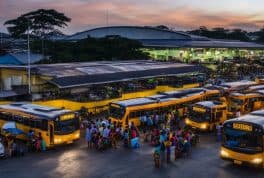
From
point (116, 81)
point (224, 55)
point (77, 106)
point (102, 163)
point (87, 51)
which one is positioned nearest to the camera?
point (102, 163)

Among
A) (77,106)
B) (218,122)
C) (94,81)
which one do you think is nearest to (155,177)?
(218,122)

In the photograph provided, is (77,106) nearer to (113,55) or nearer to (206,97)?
(206,97)

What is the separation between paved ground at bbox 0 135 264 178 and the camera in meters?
17.9

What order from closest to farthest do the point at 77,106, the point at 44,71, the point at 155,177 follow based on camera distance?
the point at 155,177 → the point at 77,106 → the point at 44,71

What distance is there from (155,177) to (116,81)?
21248mm

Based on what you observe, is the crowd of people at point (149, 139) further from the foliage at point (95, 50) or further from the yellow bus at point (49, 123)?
the foliage at point (95, 50)

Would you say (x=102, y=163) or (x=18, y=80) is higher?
(x=18, y=80)

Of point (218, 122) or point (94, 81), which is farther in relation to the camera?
point (94, 81)

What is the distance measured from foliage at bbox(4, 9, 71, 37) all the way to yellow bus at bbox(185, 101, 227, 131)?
146 feet

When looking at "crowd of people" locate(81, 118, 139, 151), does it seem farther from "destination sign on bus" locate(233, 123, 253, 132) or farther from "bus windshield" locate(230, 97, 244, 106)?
"bus windshield" locate(230, 97, 244, 106)

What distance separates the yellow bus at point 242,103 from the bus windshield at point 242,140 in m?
11.4

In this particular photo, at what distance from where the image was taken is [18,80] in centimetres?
3694

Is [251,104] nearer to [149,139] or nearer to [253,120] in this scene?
[149,139]

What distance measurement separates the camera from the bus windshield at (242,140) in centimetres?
1783
